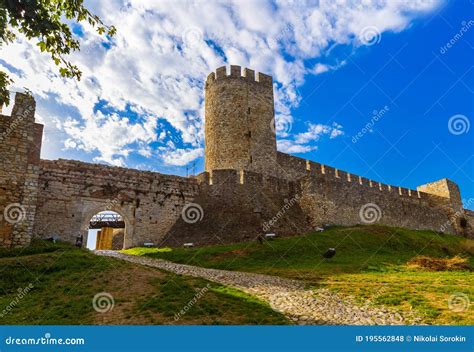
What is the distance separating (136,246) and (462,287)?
14814 millimetres

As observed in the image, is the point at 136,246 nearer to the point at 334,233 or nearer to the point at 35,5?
the point at 334,233

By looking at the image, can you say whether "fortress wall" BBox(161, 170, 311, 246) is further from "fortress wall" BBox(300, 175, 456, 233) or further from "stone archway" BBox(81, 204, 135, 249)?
"stone archway" BBox(81, 204, 135, 249)

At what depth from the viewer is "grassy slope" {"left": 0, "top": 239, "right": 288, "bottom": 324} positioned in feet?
24.6

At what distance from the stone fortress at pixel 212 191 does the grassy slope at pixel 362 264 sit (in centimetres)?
257

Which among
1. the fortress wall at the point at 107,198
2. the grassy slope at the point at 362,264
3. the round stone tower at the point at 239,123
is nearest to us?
the grassy slope at the point at 362,264

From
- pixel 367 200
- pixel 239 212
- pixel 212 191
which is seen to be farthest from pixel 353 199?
pixel 212 191

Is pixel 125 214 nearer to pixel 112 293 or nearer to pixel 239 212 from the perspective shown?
pixel 239 212

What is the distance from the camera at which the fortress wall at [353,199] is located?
26109 millimetres

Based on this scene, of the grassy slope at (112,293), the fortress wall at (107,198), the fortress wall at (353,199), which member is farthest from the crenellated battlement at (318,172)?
the grassy slope at (112,293)

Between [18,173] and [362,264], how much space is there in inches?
569

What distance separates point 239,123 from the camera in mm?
28500

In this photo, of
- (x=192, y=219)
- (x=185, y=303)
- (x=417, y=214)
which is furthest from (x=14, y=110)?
(x=417, y=214)

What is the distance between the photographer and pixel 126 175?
66.8ft

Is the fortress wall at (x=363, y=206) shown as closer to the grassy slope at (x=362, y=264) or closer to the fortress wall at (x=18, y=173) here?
the grassy slope at (x=362, y=264)
